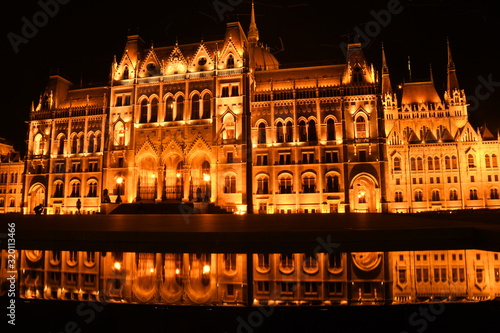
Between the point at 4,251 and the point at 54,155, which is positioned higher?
the point at 54,155

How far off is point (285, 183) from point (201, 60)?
65.7 feet

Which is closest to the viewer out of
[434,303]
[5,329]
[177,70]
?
[5,329]

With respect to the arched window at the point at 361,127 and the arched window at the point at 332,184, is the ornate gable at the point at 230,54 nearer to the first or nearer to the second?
the arched window at the point at 361,127

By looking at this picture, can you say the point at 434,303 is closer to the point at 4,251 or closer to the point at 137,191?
the point at 4,251

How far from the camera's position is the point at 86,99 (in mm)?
59656

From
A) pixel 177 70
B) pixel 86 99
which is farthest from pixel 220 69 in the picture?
pixel 86 99

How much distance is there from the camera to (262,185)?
48562 millimetres

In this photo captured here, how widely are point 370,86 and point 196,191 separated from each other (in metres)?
25.7

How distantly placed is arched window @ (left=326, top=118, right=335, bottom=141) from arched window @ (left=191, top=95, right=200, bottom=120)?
16831 millimetres

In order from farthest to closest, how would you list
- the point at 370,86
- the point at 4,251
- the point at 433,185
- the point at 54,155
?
1. the point at 433,185
2. the point at 54,155
3. the point at 370,86
4. the point at 4,251

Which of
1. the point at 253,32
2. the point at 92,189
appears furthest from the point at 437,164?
the point at 92,189

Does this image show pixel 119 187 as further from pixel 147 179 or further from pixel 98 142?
pixel 98 142

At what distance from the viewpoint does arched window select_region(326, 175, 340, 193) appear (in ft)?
154

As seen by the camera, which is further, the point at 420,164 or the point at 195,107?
the point at 420,164
